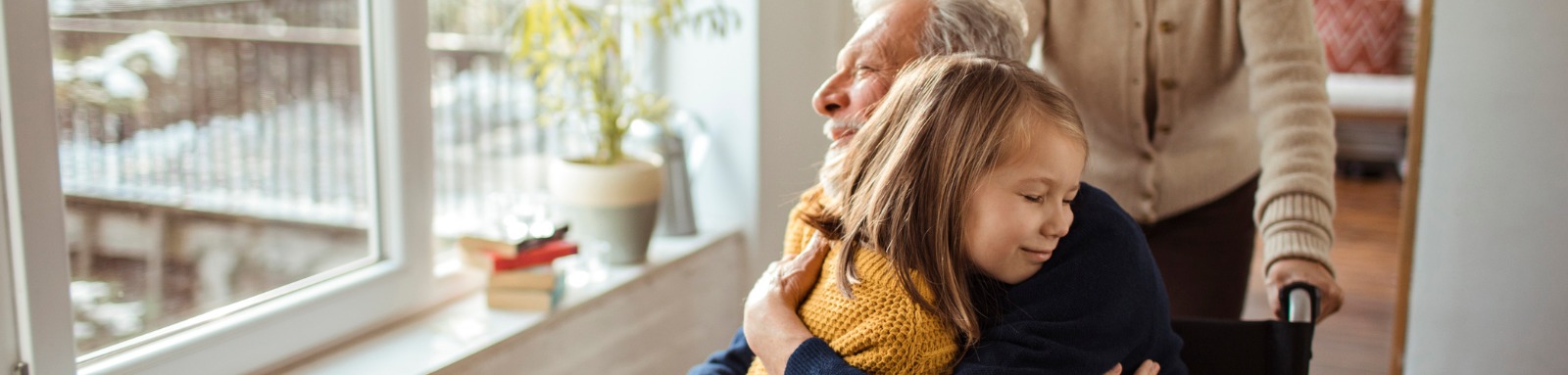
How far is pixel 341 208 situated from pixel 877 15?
1.06 metres

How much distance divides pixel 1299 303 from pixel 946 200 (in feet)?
1.95

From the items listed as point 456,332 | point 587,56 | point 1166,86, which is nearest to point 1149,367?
point 1166,86

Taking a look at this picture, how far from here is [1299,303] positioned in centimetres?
143

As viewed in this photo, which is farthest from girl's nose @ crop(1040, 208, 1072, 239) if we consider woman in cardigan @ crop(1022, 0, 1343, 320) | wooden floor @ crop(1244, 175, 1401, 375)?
wooden floor @ crop(1244, 175, 1401, 375)

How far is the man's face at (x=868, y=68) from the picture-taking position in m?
1.29

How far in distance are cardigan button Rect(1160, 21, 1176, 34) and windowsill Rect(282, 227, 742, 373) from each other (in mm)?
1084

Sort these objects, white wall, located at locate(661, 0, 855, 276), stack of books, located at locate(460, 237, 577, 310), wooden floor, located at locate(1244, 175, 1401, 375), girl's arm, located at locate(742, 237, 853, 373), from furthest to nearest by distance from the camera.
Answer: wooden floor, located at locate(1244, 175, 1401, 375), white wall, located at locate(661, 0, 855, 276), stack of books, located at locate(460, 237, 577, 310), girl's arm, located at locate(742, 237, 853, 373)

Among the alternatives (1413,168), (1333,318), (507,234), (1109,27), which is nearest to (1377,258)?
(1333,318)

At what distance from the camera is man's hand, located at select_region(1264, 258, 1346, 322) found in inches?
57.0

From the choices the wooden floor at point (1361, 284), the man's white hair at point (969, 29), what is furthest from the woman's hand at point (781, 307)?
the wooden floor at point (1361, 284)

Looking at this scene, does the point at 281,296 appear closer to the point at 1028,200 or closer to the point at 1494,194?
the point at 1028,200

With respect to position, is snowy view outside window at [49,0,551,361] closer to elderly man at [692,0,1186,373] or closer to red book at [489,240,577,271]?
red book at [489,240,577,271]

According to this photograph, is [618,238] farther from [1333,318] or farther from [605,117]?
[1333,318]

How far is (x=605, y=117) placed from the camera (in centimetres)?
228
